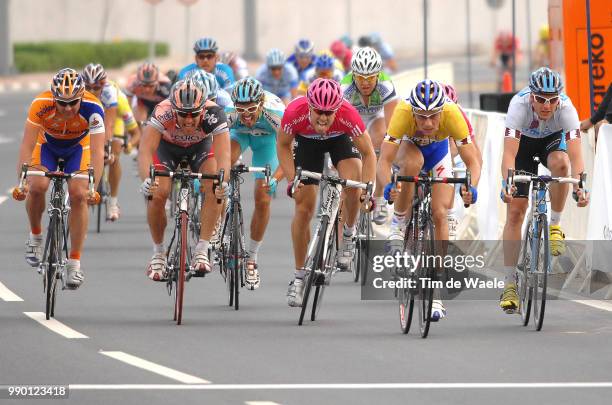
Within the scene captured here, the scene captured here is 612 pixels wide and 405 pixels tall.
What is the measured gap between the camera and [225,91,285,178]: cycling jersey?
50.2 ft

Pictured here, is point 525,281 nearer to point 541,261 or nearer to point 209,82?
point 541,261

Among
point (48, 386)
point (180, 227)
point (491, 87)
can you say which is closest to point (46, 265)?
point (180, 227)

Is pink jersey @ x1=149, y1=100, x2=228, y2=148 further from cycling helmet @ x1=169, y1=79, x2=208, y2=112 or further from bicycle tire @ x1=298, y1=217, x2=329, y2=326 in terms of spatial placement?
bicycle tire @ x1=298, y1=217, x2=329, y2=326

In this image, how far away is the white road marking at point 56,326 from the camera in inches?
506

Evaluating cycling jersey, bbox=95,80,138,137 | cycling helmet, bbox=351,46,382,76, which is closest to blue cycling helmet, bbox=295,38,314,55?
cycling jersey, bbox=95,80,138,137

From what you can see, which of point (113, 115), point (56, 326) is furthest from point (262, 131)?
point (113, 115)

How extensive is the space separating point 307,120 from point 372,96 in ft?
11.5

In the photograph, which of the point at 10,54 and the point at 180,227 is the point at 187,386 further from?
the point at 10,54

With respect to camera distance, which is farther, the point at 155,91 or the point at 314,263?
the point at 155,91

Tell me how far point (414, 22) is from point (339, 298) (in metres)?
68.4

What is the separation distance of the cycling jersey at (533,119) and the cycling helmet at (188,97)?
2.23 meters

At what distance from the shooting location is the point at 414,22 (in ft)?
272

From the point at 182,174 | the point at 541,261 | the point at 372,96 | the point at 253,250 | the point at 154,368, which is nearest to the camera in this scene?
the point at 154,368

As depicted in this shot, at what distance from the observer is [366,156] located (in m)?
14.0
